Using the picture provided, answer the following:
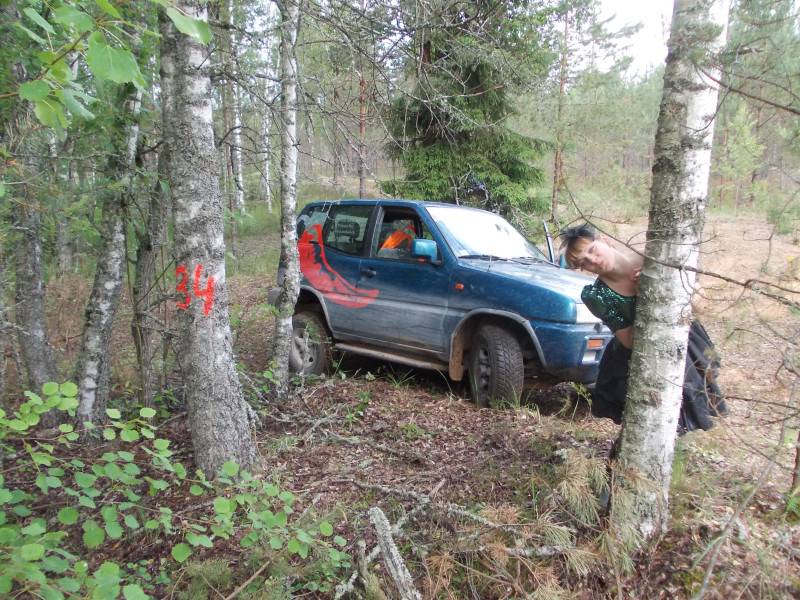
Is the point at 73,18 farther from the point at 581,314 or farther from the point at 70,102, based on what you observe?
the point at 581,314

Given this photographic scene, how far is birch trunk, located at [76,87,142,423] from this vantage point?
3.91m

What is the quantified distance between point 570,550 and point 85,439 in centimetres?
359

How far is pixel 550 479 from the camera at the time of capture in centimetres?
302

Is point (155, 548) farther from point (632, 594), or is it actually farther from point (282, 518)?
point (632, 594)

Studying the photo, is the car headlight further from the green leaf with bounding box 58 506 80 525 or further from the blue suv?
the green leaf with bounding box 58 506 80 525

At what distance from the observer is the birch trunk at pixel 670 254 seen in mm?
2146

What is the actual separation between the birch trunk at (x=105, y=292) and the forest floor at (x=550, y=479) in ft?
2.21

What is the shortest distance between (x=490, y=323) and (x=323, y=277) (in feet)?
7.26

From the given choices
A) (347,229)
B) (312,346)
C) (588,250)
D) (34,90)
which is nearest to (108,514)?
(34,90)

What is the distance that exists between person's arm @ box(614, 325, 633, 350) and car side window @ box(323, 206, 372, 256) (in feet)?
11.0

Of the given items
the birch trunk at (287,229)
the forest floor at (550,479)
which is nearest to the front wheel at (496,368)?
the forest floor at (550,479)

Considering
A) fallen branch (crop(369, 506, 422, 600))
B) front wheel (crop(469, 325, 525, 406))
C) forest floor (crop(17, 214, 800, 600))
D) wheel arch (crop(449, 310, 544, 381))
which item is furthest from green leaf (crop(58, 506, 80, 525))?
wheel arch (crop(449, 310, 544, 381))

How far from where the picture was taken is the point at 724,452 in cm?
350

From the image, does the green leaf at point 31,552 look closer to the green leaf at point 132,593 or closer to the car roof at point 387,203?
the green leaf at point 132,593
